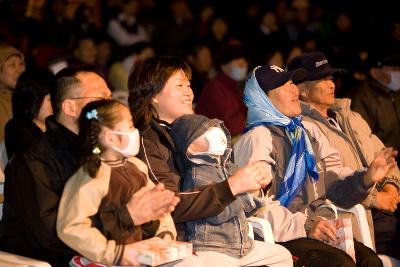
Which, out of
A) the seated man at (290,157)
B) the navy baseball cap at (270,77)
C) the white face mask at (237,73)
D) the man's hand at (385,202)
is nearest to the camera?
the seated man at (290,157)

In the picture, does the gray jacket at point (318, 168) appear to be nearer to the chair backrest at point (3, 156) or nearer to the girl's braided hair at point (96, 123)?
the girl's braided hair at point (96, 123)

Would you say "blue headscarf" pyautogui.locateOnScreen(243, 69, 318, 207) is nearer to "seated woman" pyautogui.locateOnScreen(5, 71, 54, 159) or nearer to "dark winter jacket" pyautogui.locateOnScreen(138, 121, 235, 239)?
"dark winter jacket" pyautogui.locateOnScreen(138, 121, 235, 239)

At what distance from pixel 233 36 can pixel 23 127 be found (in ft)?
24.1

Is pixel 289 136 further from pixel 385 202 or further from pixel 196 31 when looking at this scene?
pixel 196 31

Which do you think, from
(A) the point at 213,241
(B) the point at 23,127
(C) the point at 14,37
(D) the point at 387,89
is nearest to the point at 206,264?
(A) the point at 213,241

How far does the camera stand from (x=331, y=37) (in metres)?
13.1

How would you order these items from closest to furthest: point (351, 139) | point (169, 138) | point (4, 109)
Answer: point (169, 138) → point (351, 139) → point (4, 109)

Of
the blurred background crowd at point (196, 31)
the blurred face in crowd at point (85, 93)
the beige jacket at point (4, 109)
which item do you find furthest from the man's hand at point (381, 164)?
the beige jacket at point (4, 109)

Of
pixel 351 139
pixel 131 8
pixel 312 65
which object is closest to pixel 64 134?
pixel 312 65

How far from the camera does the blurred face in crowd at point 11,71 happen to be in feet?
21.9

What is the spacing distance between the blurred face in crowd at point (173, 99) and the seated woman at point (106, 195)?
2.35ft

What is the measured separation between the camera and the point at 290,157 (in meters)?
4.98

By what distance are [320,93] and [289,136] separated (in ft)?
2.84

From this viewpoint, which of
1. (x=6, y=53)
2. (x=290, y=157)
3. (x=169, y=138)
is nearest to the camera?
(x=169, y=138)
